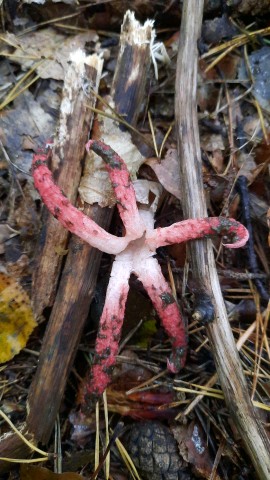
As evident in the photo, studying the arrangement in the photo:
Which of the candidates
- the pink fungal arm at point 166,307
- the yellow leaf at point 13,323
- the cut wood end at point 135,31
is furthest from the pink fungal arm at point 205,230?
the cut wood end at point 135,31

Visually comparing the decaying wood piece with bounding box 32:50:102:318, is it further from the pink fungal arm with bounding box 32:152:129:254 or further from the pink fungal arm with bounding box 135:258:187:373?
the pink fungal arm with bounding box 135:258:187:373

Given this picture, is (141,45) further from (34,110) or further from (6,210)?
(6,210)

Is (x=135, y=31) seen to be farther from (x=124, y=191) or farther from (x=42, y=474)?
(x=42, y=474)

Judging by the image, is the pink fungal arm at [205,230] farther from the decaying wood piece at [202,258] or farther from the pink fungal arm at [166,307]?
the pink fungal arm at [166,307]

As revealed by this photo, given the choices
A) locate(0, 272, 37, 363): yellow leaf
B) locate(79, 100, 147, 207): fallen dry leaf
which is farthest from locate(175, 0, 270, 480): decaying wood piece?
locate(0, 272, 37, 363): yellow leaf

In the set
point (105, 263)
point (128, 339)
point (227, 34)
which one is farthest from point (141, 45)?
point (128, 339)
